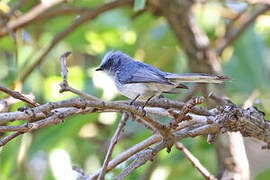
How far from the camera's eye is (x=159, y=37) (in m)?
4.38

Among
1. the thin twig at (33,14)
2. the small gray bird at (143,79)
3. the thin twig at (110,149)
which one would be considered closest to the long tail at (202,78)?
the small gray bird at (143,79)

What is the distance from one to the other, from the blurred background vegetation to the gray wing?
1.58 feet

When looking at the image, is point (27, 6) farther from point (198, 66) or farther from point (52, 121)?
point (52, 121)

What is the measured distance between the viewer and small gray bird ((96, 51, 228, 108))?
2.64 metres

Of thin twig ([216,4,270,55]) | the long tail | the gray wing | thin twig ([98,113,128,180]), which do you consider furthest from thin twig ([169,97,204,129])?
thin twig ([216,4,270,55])

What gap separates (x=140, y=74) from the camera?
119 inches

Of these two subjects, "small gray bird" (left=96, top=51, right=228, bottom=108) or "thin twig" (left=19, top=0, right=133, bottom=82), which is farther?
"thin twig" (left=19, top=0, right=133, bottom=82)

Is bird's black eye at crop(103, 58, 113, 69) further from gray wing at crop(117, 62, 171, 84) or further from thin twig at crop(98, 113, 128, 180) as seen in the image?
thin twig at crop(98, 113, 128, 180)

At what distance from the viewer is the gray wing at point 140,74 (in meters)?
2.81

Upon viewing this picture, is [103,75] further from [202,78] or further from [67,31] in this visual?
[202,78]

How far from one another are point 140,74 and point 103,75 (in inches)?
37.7

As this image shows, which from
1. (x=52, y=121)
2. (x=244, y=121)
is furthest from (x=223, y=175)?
(x=52, y=121)

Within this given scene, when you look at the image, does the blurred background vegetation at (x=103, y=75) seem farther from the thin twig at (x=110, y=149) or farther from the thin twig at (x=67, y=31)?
the thin twig at (x=110, y=149)

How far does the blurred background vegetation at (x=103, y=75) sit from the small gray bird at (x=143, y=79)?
1.41ft
